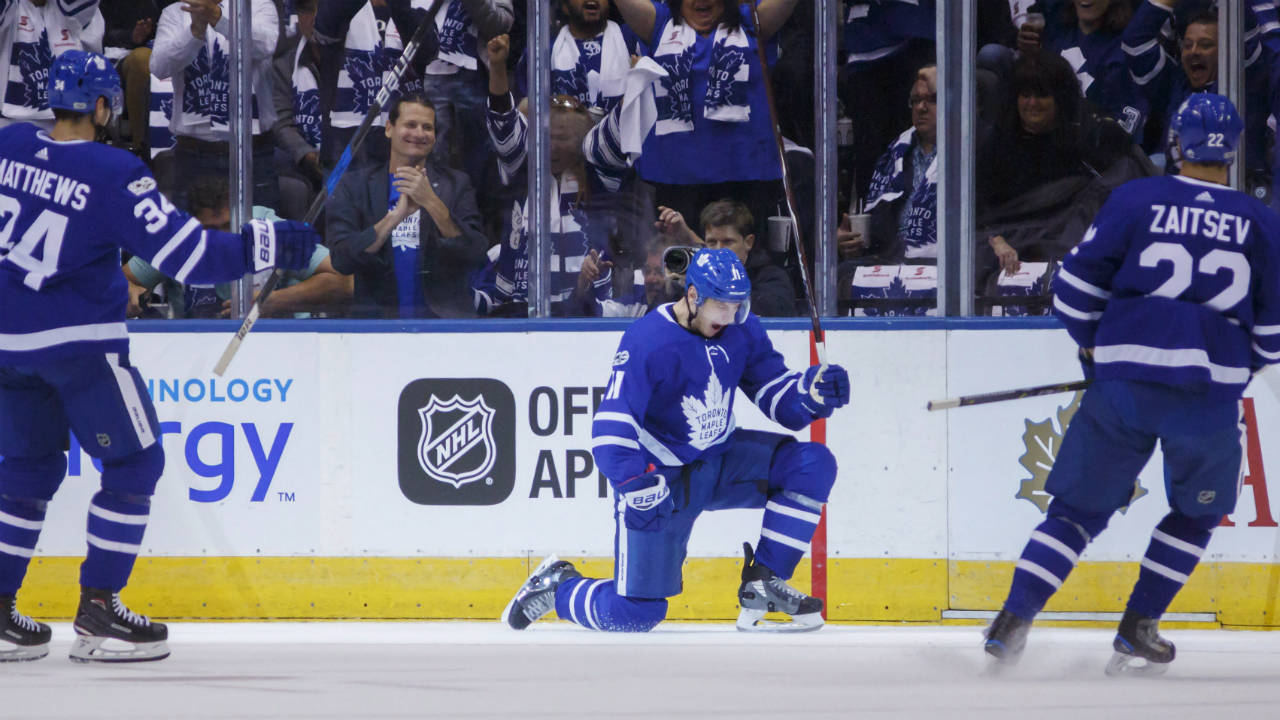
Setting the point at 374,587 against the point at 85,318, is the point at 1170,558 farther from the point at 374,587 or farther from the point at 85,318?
the point at 85,318

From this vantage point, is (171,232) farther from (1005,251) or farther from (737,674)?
(1005,251)

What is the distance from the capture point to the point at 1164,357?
302 cm

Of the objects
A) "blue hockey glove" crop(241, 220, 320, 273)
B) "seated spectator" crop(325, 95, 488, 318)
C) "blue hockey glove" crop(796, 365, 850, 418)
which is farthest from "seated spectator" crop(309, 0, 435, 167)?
"blue hockey glove" crop(796, 365, 850, 418)

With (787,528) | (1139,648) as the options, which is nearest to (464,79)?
(787,528)

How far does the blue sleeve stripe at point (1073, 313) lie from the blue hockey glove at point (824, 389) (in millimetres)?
551

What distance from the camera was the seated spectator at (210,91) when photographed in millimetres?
4293

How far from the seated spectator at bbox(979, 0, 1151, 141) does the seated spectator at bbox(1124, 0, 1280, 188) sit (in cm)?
4

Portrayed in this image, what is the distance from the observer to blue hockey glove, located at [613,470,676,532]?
3340 millimetres

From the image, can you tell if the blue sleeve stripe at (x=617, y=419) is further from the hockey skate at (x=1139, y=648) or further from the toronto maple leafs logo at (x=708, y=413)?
the hockey skate at (x=1139, y=648)

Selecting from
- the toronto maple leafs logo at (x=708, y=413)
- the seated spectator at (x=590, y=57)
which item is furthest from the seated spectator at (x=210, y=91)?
the toronto maple leafs logo at (x=708, y=413)

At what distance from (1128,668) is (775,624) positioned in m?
0.99

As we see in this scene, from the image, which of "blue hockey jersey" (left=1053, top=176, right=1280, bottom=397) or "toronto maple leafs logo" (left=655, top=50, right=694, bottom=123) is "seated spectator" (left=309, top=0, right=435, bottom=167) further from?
"blue hockey jersey" (left=1053, top=176, right=1280, bottom=397)

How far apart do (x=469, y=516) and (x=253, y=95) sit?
1.56 meters

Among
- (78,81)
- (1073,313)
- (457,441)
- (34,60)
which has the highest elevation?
(34,60)
